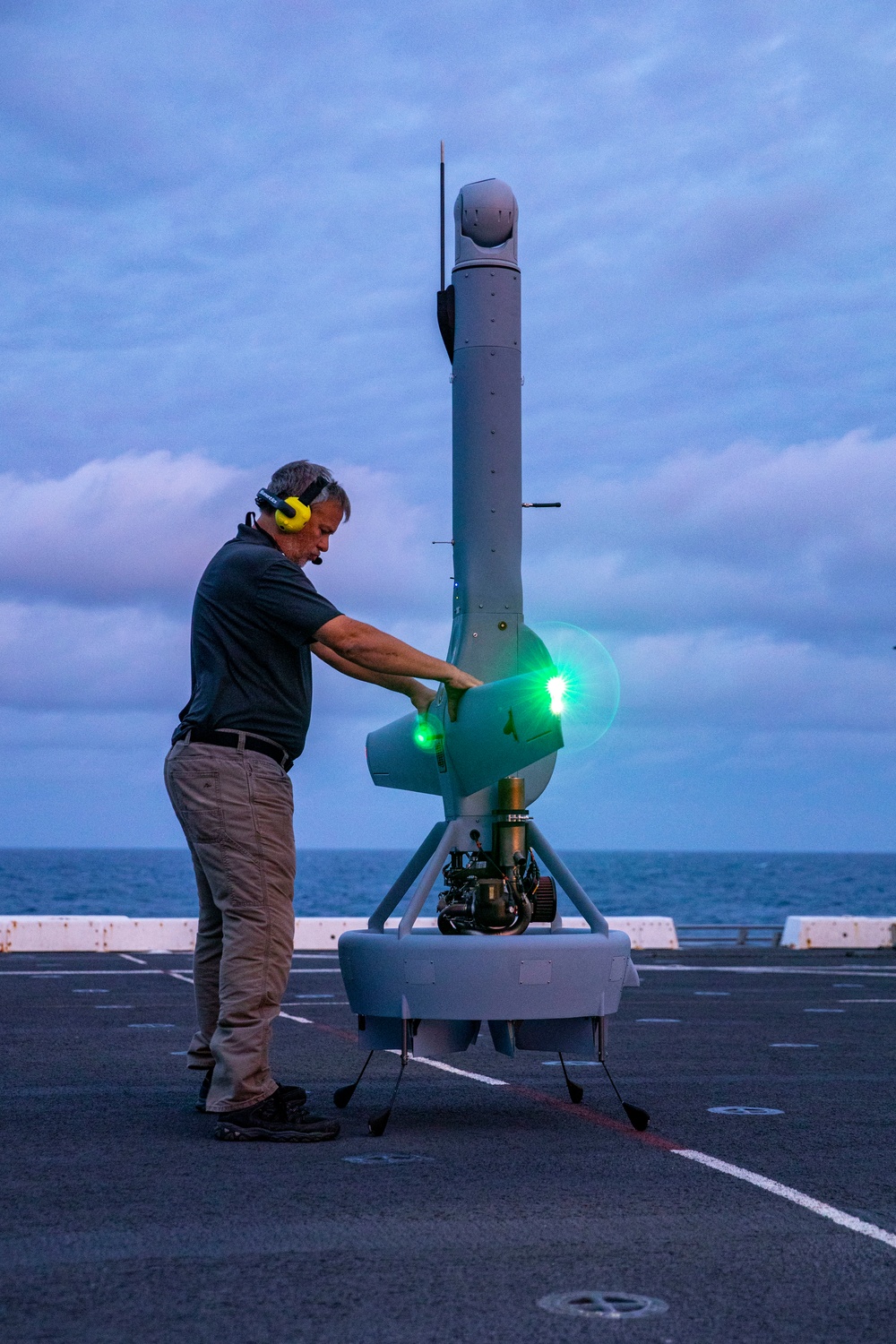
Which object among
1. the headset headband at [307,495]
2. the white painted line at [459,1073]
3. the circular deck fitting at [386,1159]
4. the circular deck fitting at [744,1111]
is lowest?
the circular deck fitting at [386,1159]

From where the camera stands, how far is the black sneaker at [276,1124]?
5.91 meters

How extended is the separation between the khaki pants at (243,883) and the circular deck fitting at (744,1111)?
2.11 meters

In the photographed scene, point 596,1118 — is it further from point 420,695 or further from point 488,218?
point 488,218

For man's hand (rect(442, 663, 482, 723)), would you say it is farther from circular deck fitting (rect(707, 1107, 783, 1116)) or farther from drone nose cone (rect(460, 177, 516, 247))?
drone nose cone (rect(460, 177, 516, 247))

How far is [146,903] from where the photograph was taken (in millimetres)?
88438

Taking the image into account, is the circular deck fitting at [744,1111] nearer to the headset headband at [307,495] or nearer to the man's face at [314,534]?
the man's face at [314,534]

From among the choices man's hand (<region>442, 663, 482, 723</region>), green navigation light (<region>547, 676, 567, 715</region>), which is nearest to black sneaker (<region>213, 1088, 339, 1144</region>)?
man's hand (<region>442, 663, 482, 723</region>)

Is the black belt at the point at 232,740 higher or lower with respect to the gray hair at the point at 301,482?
lower

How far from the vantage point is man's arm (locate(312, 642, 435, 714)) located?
6766mm

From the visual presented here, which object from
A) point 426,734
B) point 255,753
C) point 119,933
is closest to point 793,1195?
point 255,753

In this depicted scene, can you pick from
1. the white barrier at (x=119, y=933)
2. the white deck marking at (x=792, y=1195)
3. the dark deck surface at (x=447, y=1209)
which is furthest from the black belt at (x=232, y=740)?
the white barrier at (x=119, y=933)

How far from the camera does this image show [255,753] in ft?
20.4

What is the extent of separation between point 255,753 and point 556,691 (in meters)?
1.35

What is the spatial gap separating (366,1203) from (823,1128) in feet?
8.30
